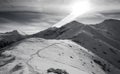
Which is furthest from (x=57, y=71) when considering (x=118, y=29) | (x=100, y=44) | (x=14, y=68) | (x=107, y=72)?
(x=118, y=29)

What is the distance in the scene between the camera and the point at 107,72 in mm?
42250

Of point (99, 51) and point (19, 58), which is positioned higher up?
point (19, 58)

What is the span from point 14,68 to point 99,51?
3931cm

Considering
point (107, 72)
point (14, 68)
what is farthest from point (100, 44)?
point (14, 68)

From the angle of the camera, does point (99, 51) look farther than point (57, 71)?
Yes

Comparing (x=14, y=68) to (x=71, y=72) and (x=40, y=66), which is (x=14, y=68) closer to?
(x=40, y=66)

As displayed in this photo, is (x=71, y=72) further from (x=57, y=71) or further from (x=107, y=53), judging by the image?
(x=107, y=53)

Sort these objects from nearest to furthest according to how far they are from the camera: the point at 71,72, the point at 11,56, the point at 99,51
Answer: the point at 71,72 → the point at 11,56 → the point at 99,51

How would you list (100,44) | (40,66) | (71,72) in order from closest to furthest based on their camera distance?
(40,66) → (71,72) → (100,44)

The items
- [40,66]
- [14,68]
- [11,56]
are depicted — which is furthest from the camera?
[11,56]

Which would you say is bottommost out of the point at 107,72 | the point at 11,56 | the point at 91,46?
the point at 107,72

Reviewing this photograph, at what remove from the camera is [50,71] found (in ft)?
74.4

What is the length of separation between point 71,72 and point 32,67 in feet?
19.8

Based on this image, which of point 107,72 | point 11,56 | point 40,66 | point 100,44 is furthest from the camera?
point 100,44
